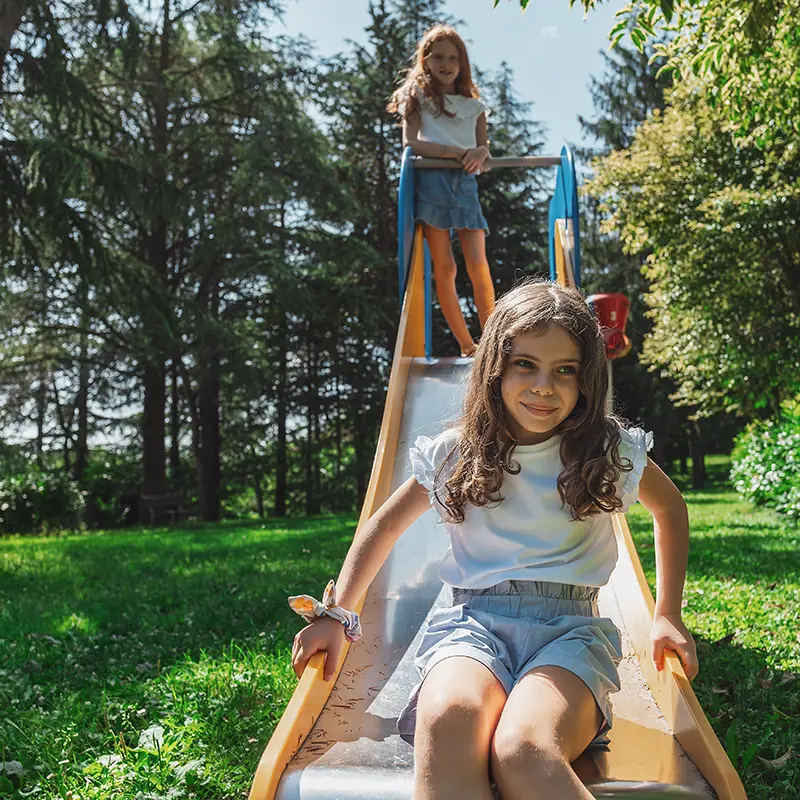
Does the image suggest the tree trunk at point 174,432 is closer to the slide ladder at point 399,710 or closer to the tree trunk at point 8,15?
the tree trunk at point 8,15

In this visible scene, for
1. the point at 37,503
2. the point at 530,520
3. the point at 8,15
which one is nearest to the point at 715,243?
the point at 8,15

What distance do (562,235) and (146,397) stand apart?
38.6 ft

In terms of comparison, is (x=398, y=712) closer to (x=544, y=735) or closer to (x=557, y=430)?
(x=544, y=735)

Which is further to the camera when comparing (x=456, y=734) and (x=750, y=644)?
(x=750, y=644)

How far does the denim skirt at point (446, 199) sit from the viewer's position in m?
5.00

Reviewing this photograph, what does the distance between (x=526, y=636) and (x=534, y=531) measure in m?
0.25

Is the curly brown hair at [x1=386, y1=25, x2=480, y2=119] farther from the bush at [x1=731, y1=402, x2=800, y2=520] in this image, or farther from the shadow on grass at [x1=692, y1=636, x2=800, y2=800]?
the bush at [x1=731, y1=402, x2=800, y2=520]

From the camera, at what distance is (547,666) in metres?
1.73

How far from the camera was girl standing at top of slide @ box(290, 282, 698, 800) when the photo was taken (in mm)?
1824

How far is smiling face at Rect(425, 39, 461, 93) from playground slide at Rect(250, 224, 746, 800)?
2504 mm

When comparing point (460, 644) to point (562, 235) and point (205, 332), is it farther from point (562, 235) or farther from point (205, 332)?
point (205, 332)

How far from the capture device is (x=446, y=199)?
5.03 meters

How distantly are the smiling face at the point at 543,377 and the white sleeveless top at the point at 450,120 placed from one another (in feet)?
9.88

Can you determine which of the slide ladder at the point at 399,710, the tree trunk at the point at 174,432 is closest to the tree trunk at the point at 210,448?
the tree trunk at the point at 174,432
